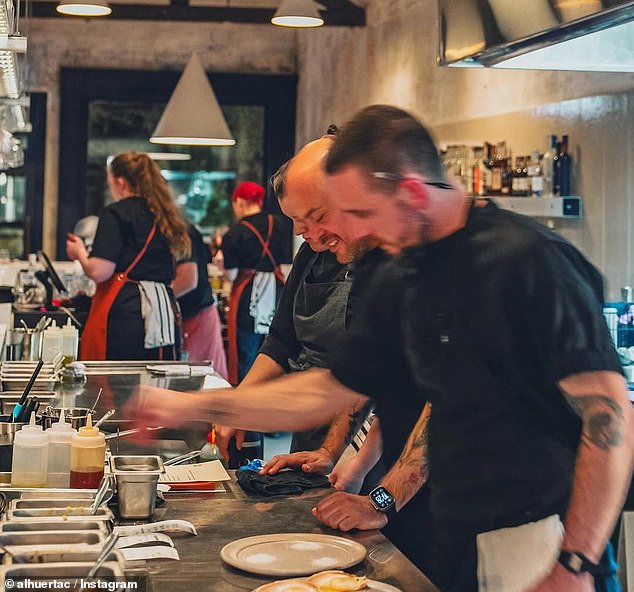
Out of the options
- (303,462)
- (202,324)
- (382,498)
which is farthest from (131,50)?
(382,498)

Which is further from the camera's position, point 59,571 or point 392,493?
point 392,493

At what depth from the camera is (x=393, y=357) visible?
2.17 m

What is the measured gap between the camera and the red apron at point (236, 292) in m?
7.46

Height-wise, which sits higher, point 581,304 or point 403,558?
point 581,304

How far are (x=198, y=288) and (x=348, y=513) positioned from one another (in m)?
4.85

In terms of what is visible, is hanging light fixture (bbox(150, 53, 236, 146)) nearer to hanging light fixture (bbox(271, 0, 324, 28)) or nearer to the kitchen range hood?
hanging light fixture (bbox(271, 0, 324, 28))

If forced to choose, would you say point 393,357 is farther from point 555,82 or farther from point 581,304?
point 555,82

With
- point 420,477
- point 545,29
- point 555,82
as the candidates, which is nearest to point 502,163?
point 555,82

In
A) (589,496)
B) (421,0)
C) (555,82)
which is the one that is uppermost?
(421,0)

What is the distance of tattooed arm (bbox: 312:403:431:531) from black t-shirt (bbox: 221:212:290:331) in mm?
5017

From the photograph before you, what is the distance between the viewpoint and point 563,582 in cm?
183

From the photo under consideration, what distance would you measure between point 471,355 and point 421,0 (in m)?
6.75

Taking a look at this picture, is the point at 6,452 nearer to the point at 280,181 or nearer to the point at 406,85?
the point at 280,181

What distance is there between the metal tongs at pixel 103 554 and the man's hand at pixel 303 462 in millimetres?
943
